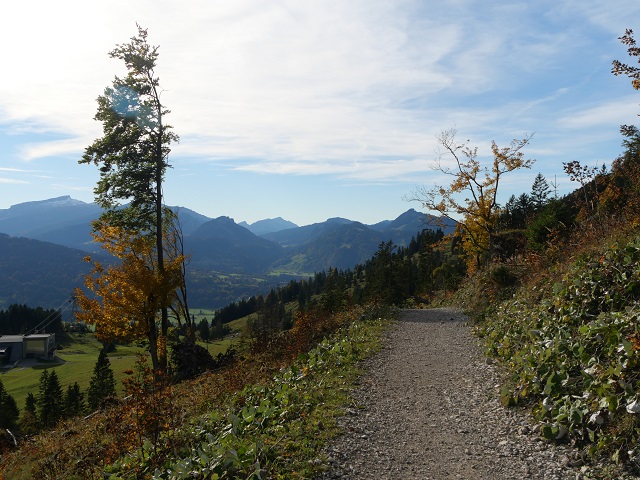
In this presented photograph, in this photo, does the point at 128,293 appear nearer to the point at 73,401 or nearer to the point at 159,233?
the point at 159,233

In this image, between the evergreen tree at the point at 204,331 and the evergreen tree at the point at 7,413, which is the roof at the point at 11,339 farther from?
the evergreen tree at the point at 7,413

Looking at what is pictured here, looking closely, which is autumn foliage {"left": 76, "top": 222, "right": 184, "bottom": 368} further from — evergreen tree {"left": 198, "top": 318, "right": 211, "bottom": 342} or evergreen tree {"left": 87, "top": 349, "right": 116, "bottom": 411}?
evergreen tree {"left": 198, "top": 318, "right": 211, "bottom": 342}

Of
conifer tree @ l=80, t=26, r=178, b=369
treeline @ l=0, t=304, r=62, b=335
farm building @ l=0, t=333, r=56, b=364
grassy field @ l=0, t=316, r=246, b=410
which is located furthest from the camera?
treeline @ l=0, t=304, r=62, b=335

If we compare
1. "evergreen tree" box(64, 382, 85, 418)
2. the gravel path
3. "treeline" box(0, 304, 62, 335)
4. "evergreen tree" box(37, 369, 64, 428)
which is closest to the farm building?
"treeline" box(0, 304, 62, 335)

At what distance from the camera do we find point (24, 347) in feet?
407

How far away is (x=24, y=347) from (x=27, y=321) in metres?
25.3

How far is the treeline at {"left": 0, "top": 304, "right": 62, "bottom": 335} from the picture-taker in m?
143

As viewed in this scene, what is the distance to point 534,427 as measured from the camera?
24.4ft

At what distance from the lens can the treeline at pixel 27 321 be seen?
143m

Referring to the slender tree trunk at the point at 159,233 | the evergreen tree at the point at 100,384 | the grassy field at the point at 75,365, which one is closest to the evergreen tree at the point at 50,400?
the evergreen tree at the point at 100,384

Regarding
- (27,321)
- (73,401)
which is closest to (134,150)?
(73,401)

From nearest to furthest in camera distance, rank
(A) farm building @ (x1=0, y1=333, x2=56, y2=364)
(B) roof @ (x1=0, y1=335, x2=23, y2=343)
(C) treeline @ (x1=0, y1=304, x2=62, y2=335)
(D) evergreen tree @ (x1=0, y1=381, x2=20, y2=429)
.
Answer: (D) evergreen tree @ (x1=0, y1=381, x2=20, y2=429), (A) farm building @ (x1=0, y1=333, x2=56, y2=364), (B) roof @ (x1=0, y1=335, x2=23, y2=343), (C) treeline @ (x1=0, y1=304, x2=62, y2=335)

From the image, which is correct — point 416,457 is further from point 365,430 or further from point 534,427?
point 534,427

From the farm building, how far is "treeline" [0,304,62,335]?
16386 millimetres
